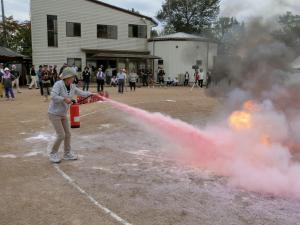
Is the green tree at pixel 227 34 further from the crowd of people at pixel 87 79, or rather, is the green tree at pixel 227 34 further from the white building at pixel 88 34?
the white building at pixel 88 34

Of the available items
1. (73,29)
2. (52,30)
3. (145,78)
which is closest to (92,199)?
(145,78)

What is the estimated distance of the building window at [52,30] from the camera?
35000 millimetres

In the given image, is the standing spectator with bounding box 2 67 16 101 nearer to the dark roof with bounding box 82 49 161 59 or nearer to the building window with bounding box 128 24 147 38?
the dark roof with bounding box 82 49 161 59

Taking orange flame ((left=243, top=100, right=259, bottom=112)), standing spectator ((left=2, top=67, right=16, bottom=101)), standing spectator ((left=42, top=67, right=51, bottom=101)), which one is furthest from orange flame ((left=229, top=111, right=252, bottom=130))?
standing spectator ((left=2, top=67, right=16, bottom=101))

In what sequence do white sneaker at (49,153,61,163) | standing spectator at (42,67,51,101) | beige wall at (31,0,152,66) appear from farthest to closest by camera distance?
beige wall at (31,0,152,66)
standing spectator at (42,67,51,101)
white sneaker at (49,153,61,163)

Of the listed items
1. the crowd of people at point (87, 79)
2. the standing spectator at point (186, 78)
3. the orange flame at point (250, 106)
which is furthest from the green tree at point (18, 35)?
the orange flame at point (250, 106)

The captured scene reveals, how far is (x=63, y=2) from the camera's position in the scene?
35.6 m

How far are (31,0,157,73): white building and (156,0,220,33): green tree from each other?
4.22 meters

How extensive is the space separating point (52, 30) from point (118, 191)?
31866mm

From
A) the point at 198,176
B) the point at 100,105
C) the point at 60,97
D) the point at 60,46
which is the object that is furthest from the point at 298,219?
the point at 60,46

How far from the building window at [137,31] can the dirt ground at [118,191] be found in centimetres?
3145

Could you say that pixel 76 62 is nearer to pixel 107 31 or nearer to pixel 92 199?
pixel 107 31

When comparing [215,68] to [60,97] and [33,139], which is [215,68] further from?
[33,139]

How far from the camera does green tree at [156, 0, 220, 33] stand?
32375 millimetres
